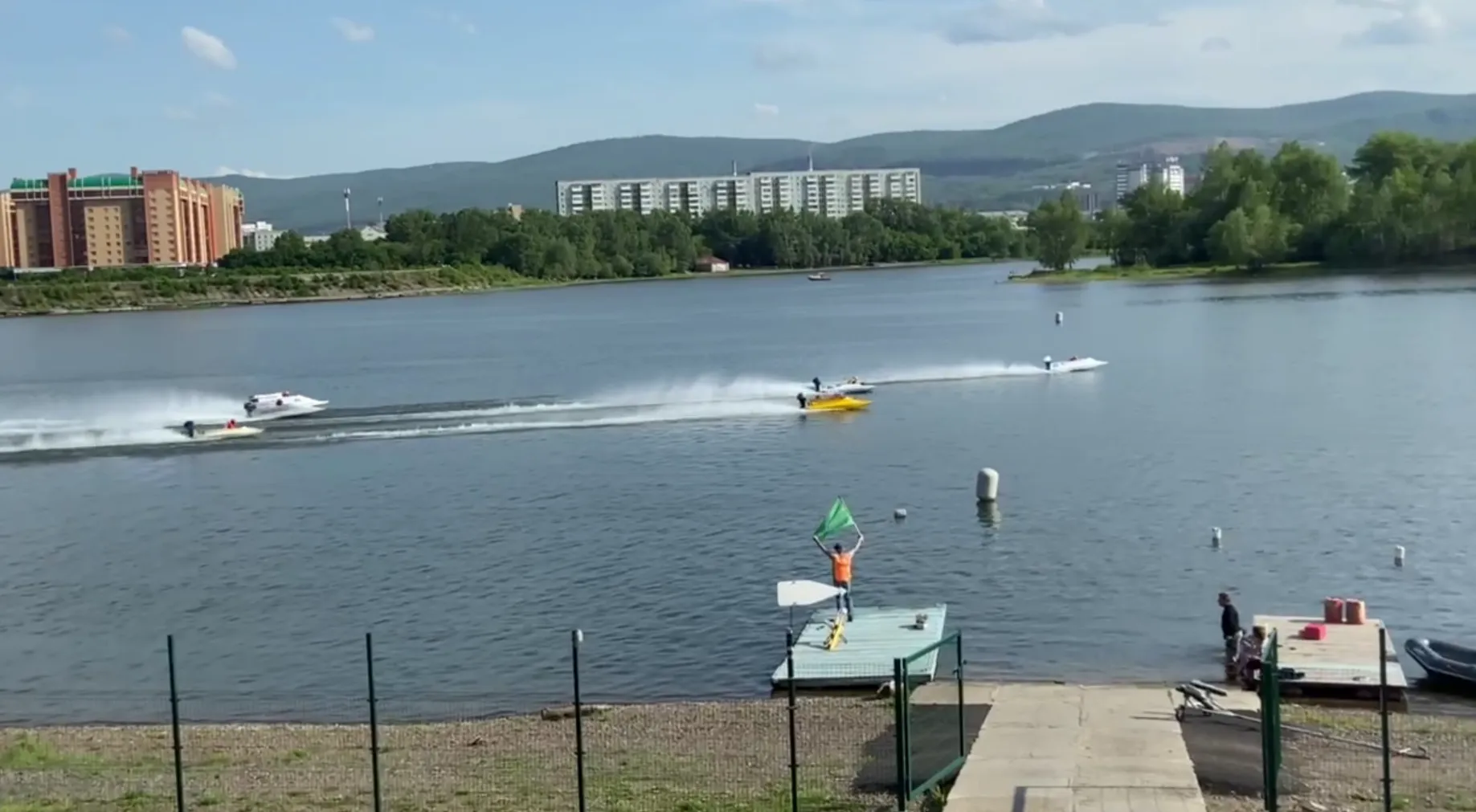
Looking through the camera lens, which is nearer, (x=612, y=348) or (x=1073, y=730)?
(x=1073, y=730)

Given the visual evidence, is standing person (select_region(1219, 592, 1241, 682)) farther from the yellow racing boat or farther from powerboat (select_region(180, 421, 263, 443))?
powerboat (select_region(180, 421, 263, 443))

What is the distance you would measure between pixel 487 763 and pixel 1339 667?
14.4 metres

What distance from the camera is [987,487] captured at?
52.1m

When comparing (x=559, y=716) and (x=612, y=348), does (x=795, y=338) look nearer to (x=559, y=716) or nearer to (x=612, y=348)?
(x=612, y=348)

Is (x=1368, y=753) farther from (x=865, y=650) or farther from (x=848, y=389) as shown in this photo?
(x=848, y=389)

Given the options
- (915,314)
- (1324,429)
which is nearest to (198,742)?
(1324,429)

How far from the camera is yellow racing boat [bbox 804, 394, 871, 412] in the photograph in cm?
7794

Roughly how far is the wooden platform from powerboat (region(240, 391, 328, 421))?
5709 centimetres

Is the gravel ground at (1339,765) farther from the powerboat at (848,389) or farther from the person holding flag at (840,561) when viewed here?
the powerboat at (848,389)

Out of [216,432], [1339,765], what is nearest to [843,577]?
[1339,765]

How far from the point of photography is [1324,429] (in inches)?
2665

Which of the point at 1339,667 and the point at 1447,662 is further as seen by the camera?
the point at 1447,662

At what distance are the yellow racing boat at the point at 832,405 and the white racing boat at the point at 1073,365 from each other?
21355 mm

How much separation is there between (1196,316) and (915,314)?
33.1 meters
